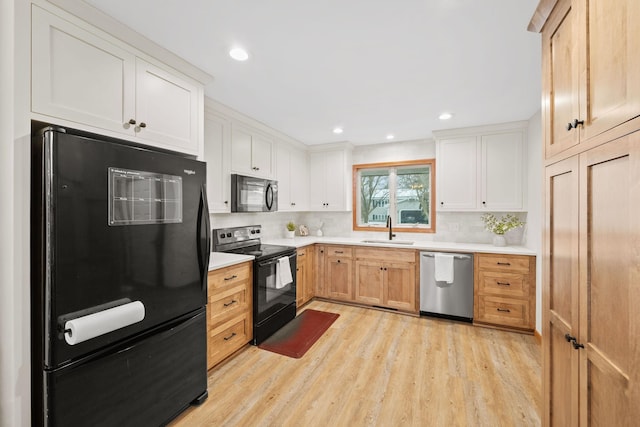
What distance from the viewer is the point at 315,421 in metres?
1.77

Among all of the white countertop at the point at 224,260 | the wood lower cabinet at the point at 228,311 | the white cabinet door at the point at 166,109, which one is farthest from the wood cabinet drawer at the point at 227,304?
the white cabinet door at the point at 166,109

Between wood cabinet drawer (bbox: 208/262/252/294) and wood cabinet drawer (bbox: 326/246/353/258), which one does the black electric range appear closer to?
wood cabinet drawer (bbox: 208/262/252/294)

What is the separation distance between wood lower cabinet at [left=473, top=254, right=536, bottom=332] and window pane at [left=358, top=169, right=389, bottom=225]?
1647 millimetres

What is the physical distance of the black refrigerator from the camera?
1185 millimetres

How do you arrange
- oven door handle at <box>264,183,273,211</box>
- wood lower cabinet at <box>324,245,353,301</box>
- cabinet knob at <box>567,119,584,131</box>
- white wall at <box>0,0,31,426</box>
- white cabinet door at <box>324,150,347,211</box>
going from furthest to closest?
white cabinet door at <box>324,150,347,211</box>, wood lower cabinet at <box>324,245,353,301</box>, oven door handle at <box>264,183,273,211</box>, white wall at <box>0,0,31,426</box>, cabinet knob at <box>567,119,584,131</box>

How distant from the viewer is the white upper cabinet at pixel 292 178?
3.91 meters

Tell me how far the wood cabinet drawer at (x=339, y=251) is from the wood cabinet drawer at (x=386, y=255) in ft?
0.34

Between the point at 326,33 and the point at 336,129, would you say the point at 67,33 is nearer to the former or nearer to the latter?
the point at 326,33

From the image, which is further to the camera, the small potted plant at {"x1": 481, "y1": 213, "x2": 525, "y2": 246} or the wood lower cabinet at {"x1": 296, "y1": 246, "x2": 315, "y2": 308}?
the wood lower cabinet at {"x1": 296, "y1": 246, "x2": 315, "y2": 308}

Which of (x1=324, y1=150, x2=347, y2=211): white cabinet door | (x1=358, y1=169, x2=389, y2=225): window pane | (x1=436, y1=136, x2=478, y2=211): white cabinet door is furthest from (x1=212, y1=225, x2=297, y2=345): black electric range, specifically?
(x1=436, y1=136, x2=478, y2=211): white cabinet door

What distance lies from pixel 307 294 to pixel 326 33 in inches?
125

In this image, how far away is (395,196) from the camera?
439 centimetres

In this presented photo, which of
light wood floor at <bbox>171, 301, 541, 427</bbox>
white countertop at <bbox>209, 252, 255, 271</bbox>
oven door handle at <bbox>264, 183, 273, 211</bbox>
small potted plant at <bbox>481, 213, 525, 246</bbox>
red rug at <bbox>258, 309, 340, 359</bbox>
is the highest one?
oven door handle at <bbox>264, 183, 273, 211</bbox>

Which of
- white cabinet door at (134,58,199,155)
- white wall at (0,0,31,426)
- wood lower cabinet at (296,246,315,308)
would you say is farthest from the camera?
wood lower cabinet at (296,246,315,308)
